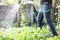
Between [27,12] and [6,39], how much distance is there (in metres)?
2.87

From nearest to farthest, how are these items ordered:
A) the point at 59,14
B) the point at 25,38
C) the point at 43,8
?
the point at 25,38 < the point at 43,8 < the point at 59,14

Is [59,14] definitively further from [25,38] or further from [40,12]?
[25,38]

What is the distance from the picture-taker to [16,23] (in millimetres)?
7297

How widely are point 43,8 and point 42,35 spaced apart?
588mm

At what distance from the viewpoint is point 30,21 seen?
7.00 meters

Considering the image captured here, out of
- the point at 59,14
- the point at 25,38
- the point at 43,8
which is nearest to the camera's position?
the point at 25,38

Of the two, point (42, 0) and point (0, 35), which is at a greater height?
point (42, 0)

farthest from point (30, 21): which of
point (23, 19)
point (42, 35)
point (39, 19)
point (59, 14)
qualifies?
point (42, 35)

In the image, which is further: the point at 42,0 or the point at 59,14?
the point at 59,14

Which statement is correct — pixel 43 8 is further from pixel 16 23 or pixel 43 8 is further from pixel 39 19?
pixel 16 23

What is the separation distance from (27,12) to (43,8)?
234cm

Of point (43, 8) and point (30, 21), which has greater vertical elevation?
point (43, 8)

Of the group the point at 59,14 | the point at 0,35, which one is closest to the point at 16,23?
the point at 59,14

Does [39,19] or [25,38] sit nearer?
[25,38]
